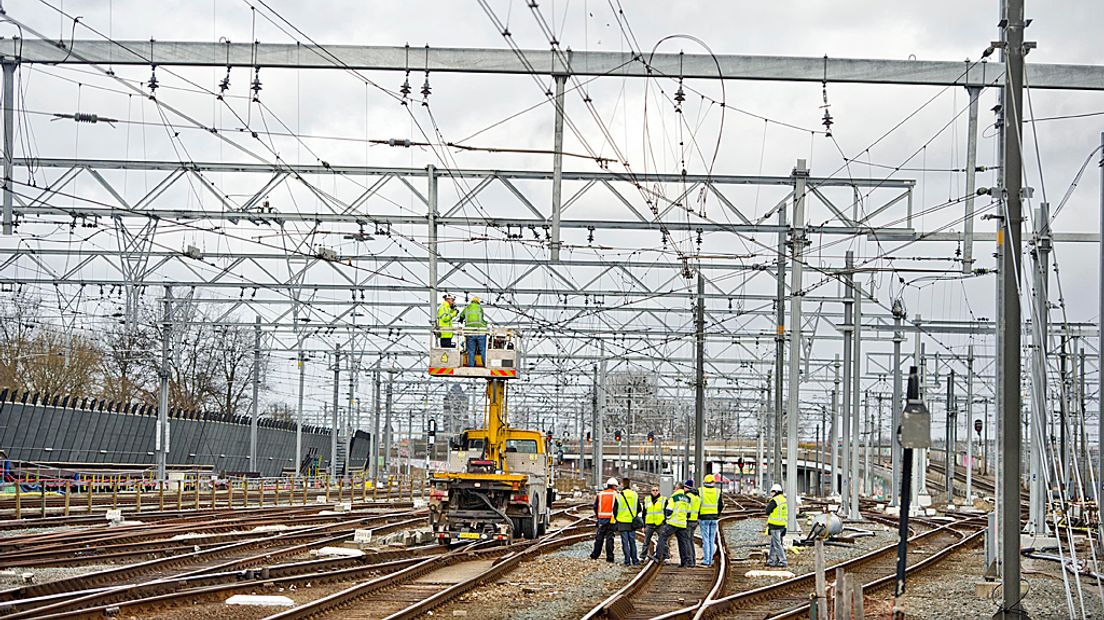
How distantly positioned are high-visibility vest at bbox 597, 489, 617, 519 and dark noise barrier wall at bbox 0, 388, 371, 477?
29.6 meters

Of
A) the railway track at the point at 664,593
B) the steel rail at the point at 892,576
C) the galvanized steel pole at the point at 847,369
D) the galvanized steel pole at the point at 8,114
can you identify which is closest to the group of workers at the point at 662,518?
the railway track at the point at 664,593

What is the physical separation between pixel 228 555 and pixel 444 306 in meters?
6.76

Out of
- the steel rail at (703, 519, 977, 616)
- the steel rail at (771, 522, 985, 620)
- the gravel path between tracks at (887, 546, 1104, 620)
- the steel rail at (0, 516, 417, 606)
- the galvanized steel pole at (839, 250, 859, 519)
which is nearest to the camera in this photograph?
the steel rail at (0, 516, 417, 606)

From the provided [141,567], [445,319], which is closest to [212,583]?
[141,567]

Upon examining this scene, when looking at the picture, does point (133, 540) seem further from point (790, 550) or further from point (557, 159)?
point (790, 550)

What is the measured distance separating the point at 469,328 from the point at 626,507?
573cm

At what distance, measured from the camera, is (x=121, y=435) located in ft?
183

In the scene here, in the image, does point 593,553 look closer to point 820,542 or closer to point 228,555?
point 228,555

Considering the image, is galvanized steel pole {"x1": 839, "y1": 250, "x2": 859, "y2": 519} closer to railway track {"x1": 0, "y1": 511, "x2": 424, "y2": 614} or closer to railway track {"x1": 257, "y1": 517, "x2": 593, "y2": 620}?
railway track {"x1": 257, "y1": 517, "x2": 593, "y2": 620}

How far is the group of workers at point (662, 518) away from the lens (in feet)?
76.6

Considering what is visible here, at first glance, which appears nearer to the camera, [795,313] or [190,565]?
[190,565]

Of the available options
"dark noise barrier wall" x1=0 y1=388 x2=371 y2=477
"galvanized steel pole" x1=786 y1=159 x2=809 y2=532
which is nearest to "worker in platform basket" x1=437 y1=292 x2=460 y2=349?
"galvanized steel pole" x1=786 y1=159 x2=809 y2=532

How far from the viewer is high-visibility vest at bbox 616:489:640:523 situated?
23.4 m

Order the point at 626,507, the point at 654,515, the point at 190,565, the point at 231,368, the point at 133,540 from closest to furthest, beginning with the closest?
1. the point at 190,565
2. the point at 626,507
3. the point at 654,515
4. the point at 133,540
5. the point at 231,368
